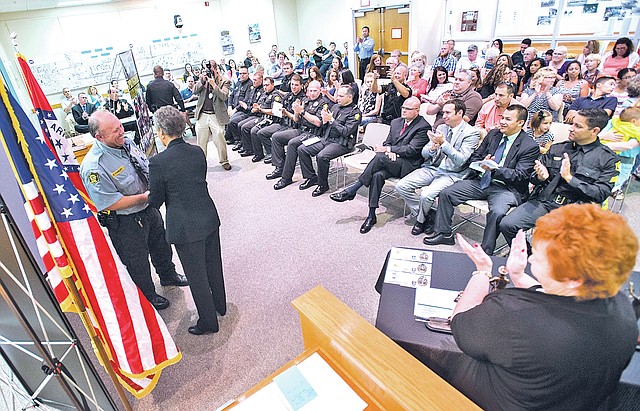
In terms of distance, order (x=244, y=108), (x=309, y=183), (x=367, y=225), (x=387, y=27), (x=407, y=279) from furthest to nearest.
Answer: (x=387, y=27) < (x=244, y=108) < (x=309, y=183) < (x=367, y=225) < (x=407, y=279)

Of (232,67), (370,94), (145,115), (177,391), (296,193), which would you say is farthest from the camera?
(232,67)

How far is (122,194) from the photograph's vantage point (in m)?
2.38

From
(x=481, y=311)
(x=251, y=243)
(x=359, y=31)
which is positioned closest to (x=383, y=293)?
(x=481, y=311)

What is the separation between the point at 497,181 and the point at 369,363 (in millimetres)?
2535

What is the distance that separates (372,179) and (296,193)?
4.17 feet

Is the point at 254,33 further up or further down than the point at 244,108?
further up

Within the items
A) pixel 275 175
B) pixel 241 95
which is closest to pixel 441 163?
pixel 275 175

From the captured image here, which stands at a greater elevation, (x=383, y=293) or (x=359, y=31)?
(x=359, y=31)

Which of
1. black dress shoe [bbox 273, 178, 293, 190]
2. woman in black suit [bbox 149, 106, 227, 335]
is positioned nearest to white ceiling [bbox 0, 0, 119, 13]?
black dress shoe [bbox 273, 178, 293, 190]

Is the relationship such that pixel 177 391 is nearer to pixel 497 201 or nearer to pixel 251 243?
pixel 251 243

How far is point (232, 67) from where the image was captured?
9.33 meters

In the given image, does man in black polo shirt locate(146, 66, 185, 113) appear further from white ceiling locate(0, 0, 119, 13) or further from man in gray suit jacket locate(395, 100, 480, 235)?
man in gray suit jacket locate(395, 100, 480, 235)

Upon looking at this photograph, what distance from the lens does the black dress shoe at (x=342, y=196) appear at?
428 cm

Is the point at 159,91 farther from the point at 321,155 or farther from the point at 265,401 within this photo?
the point at 265,401
